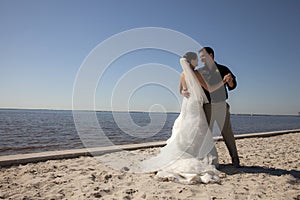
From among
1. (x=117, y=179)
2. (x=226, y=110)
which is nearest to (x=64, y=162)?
(x=117, y=179)

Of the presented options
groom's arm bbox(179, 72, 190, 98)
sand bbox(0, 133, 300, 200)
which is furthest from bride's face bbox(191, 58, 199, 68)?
sand bbox(0, 133, 300, 200)

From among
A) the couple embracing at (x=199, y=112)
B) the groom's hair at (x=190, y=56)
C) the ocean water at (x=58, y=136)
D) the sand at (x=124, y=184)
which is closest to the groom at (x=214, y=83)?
the couple embracing at (x=199, y=112)

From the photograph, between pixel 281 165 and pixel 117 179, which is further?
pixel 281 165

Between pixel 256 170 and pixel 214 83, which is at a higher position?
pixel 214 83

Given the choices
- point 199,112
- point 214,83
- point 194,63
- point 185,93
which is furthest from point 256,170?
point 194,63

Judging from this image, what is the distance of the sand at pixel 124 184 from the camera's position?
9.56 feet

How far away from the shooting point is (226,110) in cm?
444

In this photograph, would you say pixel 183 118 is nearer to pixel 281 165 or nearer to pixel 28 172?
pixel 281 165

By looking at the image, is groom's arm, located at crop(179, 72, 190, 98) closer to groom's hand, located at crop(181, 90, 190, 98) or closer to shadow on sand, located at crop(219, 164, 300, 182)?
groom's hand, located at crop(181, 90, 190, 98)

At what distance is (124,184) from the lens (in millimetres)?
3361

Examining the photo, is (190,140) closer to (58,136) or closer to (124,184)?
(124,184)

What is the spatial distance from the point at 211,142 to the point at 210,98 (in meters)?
0.80

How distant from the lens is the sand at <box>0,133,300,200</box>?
9.56 feet

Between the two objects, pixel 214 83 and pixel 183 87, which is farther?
pixel 183 87
